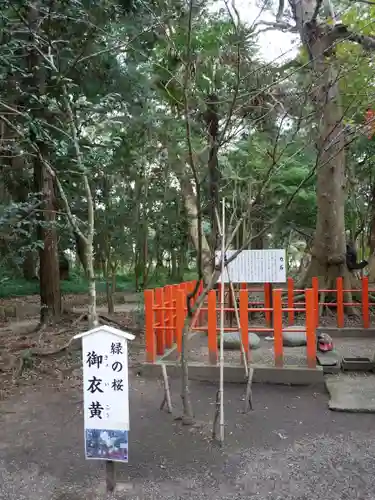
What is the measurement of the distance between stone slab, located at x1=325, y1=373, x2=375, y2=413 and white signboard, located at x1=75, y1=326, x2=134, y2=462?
2.82 meters

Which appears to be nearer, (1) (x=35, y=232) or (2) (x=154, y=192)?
(1) (x=35, y=232)

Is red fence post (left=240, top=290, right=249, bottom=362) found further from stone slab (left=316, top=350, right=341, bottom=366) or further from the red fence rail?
stone slab (left=316, top=350, right=341, bottom=366)

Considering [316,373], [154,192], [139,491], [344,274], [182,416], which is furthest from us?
[154,192]

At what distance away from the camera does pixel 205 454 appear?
4.19 m

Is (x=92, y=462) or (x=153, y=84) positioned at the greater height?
(x=153, y=84)

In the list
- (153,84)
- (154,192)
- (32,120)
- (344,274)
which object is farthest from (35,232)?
(344,274)

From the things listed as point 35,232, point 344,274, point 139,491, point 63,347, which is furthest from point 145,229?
point 139,491

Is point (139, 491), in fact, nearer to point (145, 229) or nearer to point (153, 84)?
point (153, 84)

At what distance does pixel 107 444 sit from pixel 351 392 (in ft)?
11.2

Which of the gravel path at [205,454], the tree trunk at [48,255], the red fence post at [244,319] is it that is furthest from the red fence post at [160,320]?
the tree trunk at [48,255]

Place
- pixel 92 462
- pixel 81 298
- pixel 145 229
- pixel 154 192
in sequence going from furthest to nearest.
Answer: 1. pixel 81 298
2. pixel 154 192
3. pixel 145 229
4. pixel 92 462

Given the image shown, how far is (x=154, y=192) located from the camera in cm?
1519

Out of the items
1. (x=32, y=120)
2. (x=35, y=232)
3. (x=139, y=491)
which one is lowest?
(x=139, y=491)

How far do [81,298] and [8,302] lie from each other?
2729 mm
